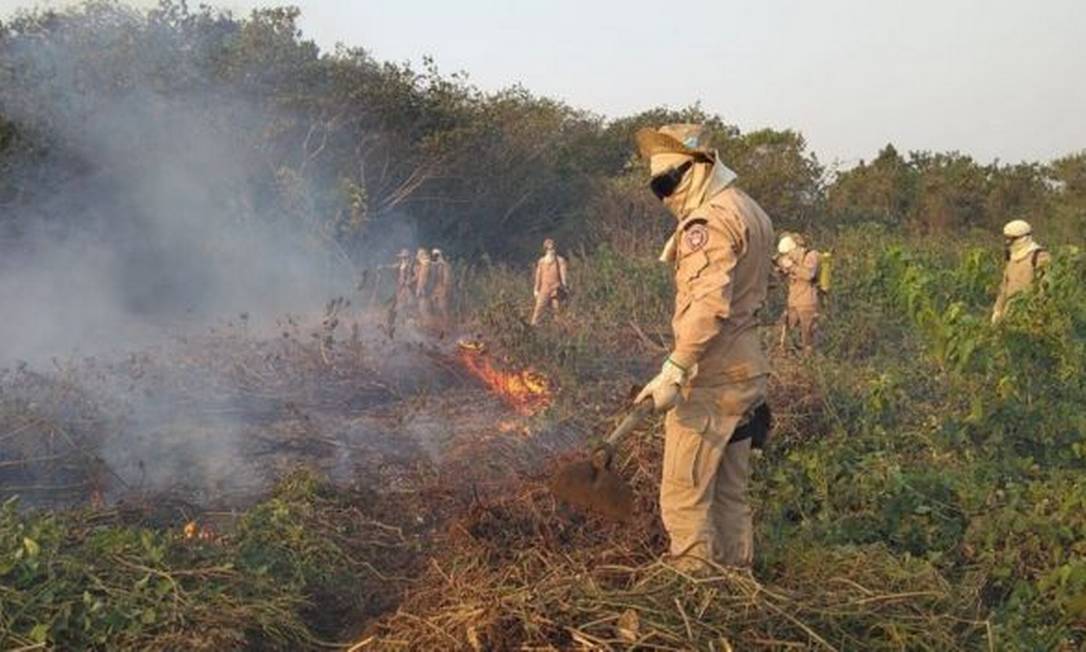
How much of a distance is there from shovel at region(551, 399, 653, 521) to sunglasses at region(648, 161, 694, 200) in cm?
85

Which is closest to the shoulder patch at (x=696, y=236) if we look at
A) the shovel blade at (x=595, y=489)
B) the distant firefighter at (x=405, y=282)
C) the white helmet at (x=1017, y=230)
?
the shovel blade at (x=595, y=489)

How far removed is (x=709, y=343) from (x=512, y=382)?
617cm

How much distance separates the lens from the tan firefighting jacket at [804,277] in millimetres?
11469

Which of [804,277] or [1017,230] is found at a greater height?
[1017,230]

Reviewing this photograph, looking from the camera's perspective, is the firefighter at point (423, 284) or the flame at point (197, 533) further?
the firefighter at point (423, 284)

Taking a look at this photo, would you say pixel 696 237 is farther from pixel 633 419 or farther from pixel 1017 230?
pixel 1017 230

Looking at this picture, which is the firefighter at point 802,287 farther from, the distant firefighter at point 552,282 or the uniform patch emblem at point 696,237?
the uniform patch emblem at point 696,237

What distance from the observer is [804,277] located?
1145cm

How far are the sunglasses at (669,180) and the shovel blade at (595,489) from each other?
3.52ft

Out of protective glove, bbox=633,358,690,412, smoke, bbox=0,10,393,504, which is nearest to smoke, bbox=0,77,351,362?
smoke, bbox=0,10,393,504

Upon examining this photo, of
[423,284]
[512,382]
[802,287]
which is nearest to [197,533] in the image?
[512,382]

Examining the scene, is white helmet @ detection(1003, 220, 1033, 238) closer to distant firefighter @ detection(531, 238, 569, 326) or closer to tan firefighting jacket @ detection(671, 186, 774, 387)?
tan firefighting jacket @ detection(671, 186, 774, 387)

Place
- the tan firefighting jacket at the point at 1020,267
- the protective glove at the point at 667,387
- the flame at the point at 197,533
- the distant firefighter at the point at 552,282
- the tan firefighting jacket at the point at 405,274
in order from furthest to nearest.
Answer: the tan firefighting jacket at the point at 405,274
the distant firefighter at the point at 552,282
the tan firefighting jacket at the point at 1020,267
the flame at the point at 197,533
the protective glove at the point at 667,387

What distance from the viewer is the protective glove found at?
3631mm
